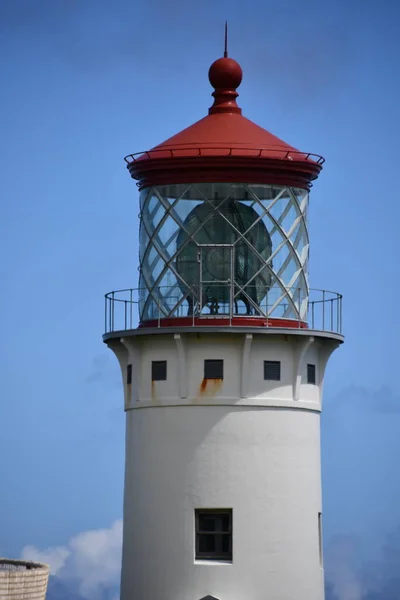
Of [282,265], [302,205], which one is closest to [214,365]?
[282,265]

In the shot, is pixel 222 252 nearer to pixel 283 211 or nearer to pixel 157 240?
pixel 157 240

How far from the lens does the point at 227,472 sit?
35.8 metres

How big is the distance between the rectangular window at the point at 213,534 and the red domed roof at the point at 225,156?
598cm

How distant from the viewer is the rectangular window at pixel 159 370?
119 feet

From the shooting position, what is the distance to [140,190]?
1467 inches

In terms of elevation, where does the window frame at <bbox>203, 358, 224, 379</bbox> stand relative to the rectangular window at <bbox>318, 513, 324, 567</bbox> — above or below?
above

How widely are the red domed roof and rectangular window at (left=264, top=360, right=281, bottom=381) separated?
3262 millimetres

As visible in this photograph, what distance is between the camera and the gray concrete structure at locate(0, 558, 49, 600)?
2948 cm

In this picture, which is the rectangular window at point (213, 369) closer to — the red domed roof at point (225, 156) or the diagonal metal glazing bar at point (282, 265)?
the diagonal metal glazing bar at point (282, 265)

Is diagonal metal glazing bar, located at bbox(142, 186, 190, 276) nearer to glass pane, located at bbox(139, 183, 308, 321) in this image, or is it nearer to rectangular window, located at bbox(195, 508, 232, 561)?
glass pane, located at bbox(139, 183, 308, 321)

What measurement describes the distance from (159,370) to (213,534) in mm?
3132

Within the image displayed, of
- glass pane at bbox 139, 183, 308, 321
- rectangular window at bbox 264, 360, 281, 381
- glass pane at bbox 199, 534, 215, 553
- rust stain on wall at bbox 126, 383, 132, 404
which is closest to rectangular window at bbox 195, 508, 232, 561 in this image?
glass pane at bbox 199, 534, 215, 553

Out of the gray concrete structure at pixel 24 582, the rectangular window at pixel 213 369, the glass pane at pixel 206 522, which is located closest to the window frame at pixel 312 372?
the rectangular window at pixel 213 369

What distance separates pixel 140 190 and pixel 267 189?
2.50 metres
